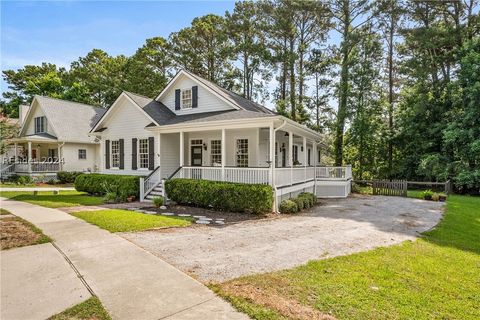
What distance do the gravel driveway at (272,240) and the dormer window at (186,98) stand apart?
9330 mm

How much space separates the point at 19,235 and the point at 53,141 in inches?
757

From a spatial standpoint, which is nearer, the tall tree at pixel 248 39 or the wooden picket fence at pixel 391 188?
the wooden picket fence at pixel 391 188

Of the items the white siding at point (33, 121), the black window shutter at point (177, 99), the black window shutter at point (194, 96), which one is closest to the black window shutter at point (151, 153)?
the black window shutter at point (177, 99)

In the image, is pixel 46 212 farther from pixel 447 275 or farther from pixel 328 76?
pixel 328 76

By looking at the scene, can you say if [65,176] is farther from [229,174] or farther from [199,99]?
[229,174]

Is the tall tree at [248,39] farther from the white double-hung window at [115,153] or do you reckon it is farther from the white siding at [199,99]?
the white double-hung window at [115,153]

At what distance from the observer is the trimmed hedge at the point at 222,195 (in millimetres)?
10500

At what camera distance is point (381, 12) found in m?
24.1

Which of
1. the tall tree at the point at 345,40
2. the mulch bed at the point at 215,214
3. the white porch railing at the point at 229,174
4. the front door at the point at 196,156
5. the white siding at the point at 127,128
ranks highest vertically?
the tall tree at the point at 345,40

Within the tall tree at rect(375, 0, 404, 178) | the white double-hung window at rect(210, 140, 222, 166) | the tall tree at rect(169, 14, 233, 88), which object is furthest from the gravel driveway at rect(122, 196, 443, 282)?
the tall tree at rect(169, 14, 233, 88)

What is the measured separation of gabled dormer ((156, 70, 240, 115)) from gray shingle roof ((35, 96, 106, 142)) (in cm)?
1165

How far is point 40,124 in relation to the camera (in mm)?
25312

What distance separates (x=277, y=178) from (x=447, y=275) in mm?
6922

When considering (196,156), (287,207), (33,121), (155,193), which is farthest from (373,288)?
(33,121)
